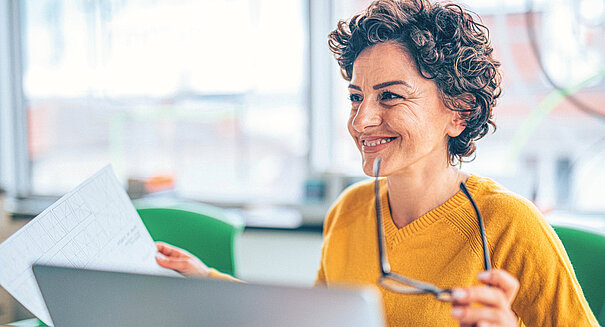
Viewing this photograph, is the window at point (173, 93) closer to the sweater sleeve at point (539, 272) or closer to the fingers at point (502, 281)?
the sweater sleeve at point (539, 272)

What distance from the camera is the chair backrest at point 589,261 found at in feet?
3.71

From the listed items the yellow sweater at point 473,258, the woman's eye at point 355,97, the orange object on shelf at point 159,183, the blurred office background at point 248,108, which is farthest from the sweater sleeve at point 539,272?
the orange object on shelf at point 159,183

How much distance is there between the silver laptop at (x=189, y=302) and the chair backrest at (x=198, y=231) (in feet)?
3.33

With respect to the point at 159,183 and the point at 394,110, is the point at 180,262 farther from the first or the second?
the point at 159,183

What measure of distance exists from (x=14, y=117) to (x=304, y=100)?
6.27 ft

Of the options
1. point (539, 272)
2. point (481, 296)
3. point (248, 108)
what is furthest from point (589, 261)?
point (248, 108)

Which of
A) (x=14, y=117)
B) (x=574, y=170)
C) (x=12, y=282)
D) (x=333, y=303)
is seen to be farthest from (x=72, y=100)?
(x=333, y=303)

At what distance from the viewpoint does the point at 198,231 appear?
1714 mm

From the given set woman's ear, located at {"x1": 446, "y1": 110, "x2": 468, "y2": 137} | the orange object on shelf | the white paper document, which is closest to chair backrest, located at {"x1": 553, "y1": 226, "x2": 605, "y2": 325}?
woman's ear, located at {"x1": 446, "y1": 110, "x2": 468, "y2": 137}

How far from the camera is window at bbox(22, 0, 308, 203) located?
271 centimetres

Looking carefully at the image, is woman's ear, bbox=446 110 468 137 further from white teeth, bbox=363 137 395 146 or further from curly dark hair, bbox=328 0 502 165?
white teeth, bbox=363 137 395 146

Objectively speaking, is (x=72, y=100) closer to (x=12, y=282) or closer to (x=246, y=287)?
(x=12, y=282)

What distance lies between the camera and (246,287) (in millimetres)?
523

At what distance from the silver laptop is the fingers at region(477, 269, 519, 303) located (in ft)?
0.63
